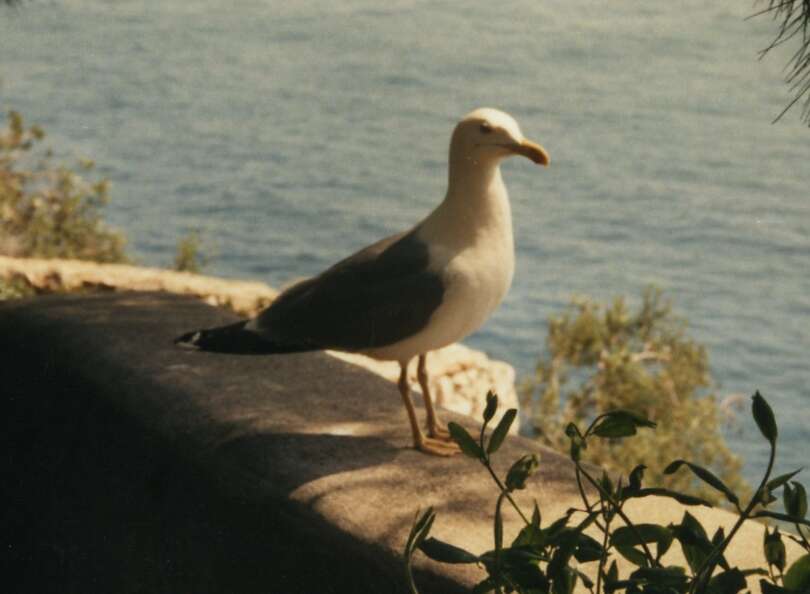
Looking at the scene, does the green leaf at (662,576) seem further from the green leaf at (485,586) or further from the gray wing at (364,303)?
the gray wing at (364,303)

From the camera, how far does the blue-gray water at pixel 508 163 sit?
7.24 m

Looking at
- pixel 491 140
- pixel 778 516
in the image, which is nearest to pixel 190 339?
pixel 491 140

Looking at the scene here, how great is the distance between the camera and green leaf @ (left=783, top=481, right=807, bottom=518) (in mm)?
1009

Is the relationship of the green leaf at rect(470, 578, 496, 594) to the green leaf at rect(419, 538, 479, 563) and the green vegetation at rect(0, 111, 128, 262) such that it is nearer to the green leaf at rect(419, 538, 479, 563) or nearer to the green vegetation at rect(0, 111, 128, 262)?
the green leaf at rect(419, 538, 479, 563)

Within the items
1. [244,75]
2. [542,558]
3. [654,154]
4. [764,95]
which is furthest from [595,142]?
[542,558]

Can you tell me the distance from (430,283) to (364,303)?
14 centimetres

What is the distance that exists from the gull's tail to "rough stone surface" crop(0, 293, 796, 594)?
0.11 m

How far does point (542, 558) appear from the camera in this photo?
0.99m

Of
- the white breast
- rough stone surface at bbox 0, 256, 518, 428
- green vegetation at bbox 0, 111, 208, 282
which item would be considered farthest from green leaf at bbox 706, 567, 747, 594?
green vegetation at bbox 0, 111, 208, 282

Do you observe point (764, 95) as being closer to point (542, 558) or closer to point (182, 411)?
point (182, 411)

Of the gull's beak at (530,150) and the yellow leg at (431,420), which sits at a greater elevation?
the gull's beak at (530,150)

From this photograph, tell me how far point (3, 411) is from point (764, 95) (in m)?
7.56

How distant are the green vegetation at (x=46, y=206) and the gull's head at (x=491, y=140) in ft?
11.4

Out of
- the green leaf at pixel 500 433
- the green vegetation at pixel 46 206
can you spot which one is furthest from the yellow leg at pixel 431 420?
the green vegetation at pixel 46 206
